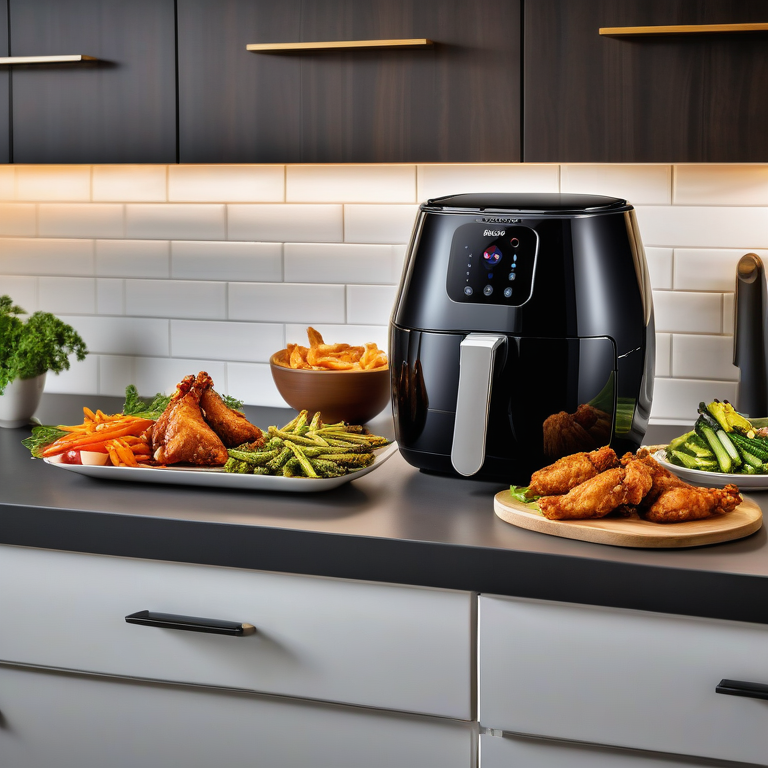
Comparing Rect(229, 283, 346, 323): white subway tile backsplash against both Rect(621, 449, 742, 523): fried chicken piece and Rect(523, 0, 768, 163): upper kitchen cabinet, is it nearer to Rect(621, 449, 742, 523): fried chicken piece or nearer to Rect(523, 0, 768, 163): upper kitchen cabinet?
Rect(523, 0, 768, 163): upper kitchen cabinet

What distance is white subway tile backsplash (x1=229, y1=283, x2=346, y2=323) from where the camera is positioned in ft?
5.60

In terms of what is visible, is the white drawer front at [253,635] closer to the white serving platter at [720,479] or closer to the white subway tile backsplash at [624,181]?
the white serving platter at [720,479]

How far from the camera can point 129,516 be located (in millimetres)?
1066

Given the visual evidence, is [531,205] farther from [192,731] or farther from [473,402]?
[192,731]

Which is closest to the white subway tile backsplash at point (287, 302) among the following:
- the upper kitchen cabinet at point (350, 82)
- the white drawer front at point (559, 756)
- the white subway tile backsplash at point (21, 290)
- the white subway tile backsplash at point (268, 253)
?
the white subway tile backsplash at point (268, 253)

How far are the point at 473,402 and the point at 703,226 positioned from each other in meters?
0.69

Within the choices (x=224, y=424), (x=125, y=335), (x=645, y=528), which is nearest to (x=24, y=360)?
(x=125, y=335)

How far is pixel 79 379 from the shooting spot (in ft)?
6.16

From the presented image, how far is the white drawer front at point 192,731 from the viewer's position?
103 centimetres

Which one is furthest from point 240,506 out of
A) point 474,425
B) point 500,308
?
point 500,308

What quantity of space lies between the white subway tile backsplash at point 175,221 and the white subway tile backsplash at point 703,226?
81 cm

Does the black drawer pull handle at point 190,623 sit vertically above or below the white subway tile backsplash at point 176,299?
below

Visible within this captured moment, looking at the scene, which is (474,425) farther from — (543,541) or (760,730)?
(760,730)

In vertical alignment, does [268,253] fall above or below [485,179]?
below
